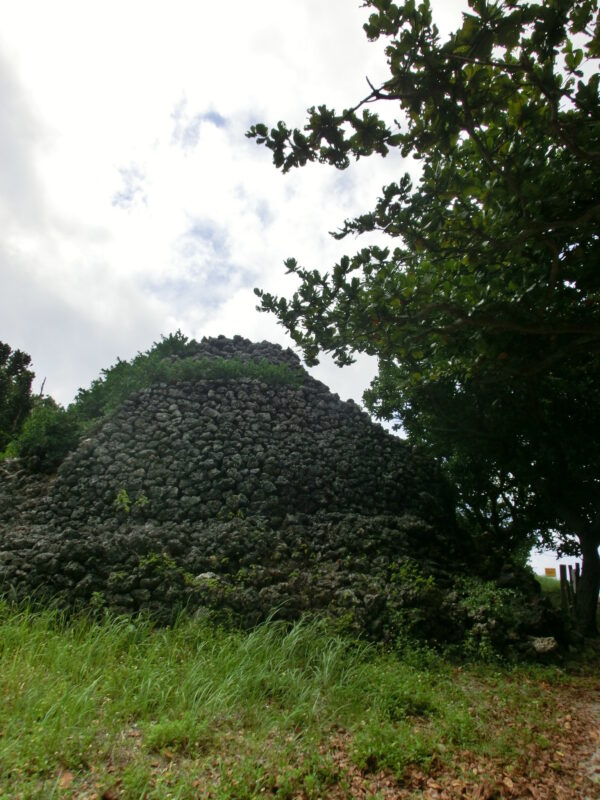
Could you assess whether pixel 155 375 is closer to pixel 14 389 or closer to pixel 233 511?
pixel 233 511

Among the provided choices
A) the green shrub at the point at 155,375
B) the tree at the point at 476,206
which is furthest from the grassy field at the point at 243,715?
the green shrub at the point at 155,375

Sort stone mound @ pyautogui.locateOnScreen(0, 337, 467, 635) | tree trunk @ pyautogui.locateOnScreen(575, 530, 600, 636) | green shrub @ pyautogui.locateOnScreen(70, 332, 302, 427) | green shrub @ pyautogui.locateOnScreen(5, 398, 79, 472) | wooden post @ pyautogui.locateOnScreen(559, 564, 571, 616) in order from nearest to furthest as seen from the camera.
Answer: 1. stone mound @ pyautogui.locateOnScreen(0, 337, 467, 635)
2. tree trunk @ pyautogui.locateOnScreen(575, 530, 600, 636)
3. green shrub @ pyautogui.locateOnScreen(5, 398, 79, 472)
4. green shrub @ pyautogui.locateOnScreen(70, 332, 302, 427)
5. wooden post @ pyautogui.locateOnScreen(559, 564, 571, 616)

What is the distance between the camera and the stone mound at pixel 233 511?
230 inches

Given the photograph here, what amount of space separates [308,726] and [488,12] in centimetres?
481

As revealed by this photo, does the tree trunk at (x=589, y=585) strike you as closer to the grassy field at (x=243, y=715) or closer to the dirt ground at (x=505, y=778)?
the grassy field at (x=243, y=715)

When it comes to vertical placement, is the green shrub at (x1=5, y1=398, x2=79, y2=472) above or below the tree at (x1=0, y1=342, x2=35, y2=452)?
below

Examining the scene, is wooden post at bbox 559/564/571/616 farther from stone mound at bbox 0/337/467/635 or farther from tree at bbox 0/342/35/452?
tree at bbox 0/342/35/452

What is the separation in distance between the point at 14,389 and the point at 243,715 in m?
16.8

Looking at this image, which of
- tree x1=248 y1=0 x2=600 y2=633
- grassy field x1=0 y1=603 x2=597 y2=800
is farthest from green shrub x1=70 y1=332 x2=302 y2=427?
grassy field x1=0 y1=603 x2=597 y2=800

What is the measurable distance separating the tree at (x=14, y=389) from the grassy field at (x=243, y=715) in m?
13.3

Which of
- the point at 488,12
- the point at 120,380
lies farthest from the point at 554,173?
the point at 120,380

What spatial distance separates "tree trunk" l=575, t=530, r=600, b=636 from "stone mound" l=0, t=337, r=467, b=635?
2.50m

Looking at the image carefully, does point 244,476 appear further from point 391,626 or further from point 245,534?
point 391,626

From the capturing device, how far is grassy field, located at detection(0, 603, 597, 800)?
9.49ft
